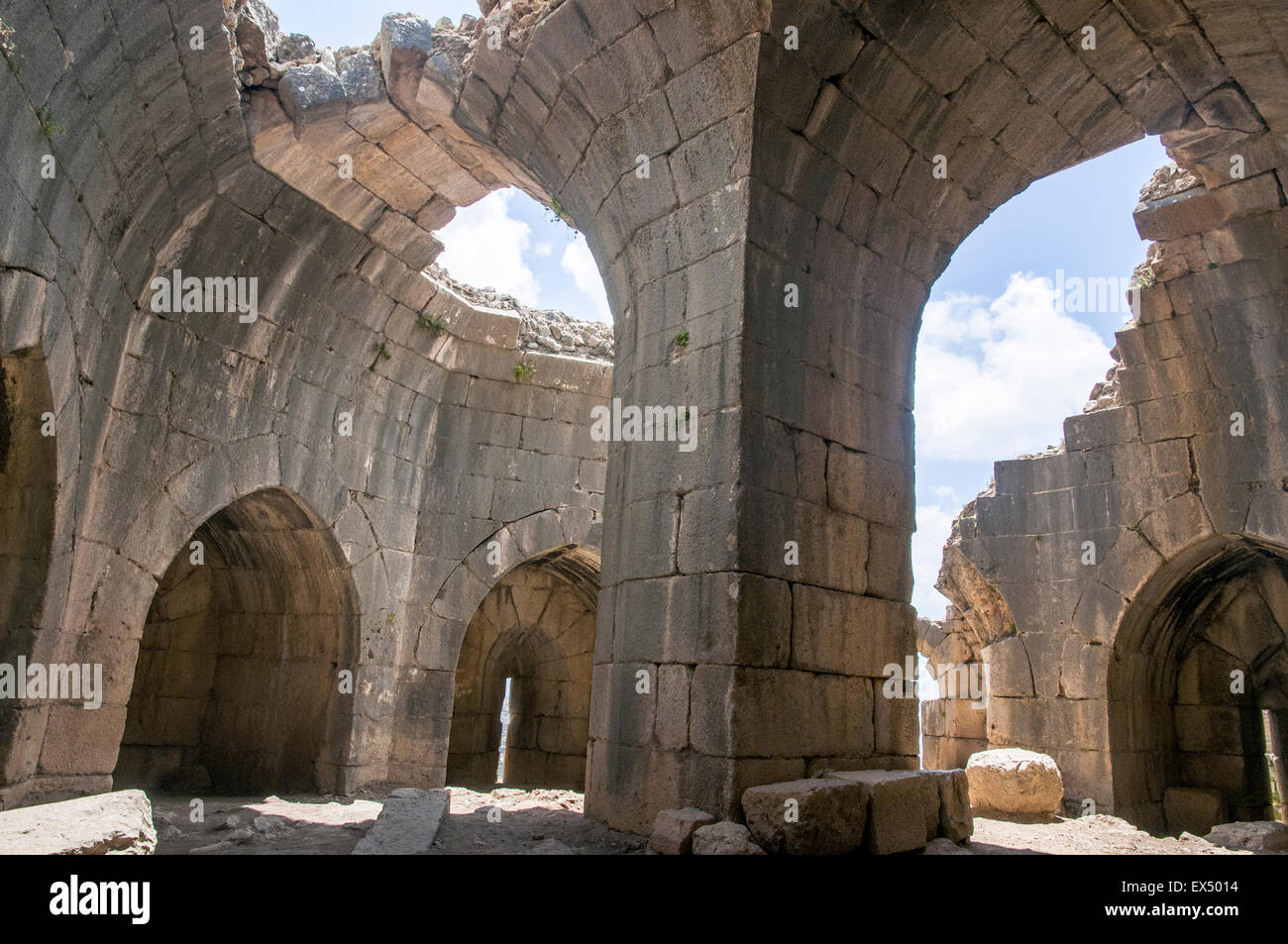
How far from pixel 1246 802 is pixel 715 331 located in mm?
8967

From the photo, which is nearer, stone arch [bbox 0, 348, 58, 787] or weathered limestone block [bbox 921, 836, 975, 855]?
weathered limestone block [bbox 921, 836, 975, 855]

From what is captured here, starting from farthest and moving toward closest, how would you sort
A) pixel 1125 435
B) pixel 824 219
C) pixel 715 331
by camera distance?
pixel 1125 435 < pixel 824 219 < pixel 715 331

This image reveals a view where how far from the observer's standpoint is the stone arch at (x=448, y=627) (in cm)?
889

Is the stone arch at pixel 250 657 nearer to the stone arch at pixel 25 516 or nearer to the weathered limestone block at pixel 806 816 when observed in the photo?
the stone arch at pixel 25 516

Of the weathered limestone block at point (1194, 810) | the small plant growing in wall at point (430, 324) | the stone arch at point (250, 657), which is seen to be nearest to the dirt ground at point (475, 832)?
the stone arch at point (250, 657)

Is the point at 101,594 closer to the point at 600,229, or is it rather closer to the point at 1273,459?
the point at 600,229

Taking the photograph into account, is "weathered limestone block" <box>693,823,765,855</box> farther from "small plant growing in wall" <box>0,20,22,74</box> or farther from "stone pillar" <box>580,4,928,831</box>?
"small plant growing in wall" <box>0,20,22,74</box>

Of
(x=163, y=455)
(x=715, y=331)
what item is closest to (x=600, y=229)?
(x=715, y=331)

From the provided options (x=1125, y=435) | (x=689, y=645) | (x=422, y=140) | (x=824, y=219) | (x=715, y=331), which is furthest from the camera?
(x=1125, y=435)

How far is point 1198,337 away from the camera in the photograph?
876cm

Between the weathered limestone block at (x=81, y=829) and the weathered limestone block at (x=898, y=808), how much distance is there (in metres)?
3.26

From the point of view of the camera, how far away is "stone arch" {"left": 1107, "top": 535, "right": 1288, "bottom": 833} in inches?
362

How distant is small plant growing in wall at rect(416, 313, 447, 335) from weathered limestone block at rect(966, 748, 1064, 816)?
6728 millimetres

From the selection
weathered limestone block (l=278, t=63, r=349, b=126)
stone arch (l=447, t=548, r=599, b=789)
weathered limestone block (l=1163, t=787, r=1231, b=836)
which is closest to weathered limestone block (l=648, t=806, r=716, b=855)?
weathered limestone block (l=278, t=63, r=349, b=126)
